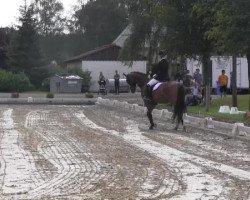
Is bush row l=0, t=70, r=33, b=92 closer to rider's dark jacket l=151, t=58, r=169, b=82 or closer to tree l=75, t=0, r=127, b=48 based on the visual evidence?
tree l=75, t=0, r=127, b=48

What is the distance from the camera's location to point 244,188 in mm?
9984

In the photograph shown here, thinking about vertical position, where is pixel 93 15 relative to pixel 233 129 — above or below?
above

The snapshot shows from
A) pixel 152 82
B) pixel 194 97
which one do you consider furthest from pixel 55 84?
pixel 152 82

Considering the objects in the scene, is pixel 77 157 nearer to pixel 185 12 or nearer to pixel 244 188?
pixel 244 188

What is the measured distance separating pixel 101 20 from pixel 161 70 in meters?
70.5

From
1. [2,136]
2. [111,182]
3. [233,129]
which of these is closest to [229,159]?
[111,182]

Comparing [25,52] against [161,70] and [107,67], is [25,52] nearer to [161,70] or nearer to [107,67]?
[107,67]

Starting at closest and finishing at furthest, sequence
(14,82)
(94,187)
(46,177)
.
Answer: (94,187) → (46,177) → (14,82)

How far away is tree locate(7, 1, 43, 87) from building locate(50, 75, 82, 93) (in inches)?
248

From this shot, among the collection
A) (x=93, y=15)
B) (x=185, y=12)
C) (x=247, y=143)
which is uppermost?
(x=93, y=15)

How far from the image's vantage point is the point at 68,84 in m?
53.7

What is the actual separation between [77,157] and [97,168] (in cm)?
171

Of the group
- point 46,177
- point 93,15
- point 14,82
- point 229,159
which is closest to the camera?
point 46,177

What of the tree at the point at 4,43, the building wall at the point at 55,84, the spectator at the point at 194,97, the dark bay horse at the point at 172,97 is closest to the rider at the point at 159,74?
the dark bay horse at the point at 172,97
